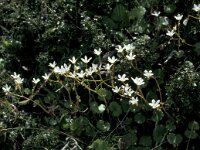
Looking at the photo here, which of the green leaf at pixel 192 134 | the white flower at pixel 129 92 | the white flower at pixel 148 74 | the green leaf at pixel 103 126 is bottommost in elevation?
the green leaf at pixel 103 126

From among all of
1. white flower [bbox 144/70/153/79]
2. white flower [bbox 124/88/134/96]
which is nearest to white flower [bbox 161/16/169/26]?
white flower [bbox 144/70/153/79]

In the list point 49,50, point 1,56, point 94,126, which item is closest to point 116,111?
point 94,126

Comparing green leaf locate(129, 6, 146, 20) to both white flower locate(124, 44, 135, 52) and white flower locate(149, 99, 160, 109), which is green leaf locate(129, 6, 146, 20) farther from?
white flower locate(149, 99, 160, 109)

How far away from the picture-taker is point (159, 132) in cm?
296

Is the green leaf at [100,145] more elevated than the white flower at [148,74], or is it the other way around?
the white flower at [148,74]

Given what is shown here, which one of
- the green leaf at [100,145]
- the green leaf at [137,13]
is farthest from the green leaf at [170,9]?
the green leaf at [100,145]

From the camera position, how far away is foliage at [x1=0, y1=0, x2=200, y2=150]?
2947 millimetres

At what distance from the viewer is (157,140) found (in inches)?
116

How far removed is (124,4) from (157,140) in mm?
1022

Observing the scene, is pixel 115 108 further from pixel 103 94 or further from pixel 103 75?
pixel 103 75

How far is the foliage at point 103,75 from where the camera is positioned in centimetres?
295

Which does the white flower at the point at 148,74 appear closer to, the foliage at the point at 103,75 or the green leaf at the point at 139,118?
the foliage at the point at 103,75

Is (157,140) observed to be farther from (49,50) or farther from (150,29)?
(49,50)

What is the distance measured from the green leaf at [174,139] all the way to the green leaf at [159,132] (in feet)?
0.18
